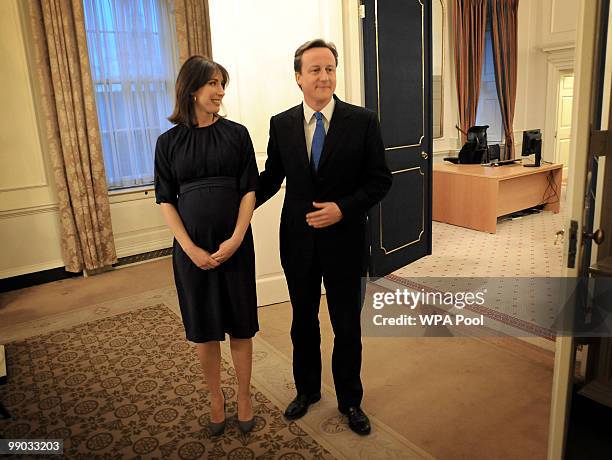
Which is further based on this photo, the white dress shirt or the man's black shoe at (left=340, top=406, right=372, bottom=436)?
the man's black shoe at (left=340, top=406, right=372, bottom=436)

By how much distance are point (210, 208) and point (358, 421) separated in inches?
42.0

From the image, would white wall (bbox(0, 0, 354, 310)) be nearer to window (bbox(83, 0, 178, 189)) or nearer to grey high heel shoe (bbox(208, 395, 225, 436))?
window (bbox(83, 0, 178, 189))

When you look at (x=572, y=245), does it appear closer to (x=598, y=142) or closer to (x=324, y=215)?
(x=598, y=142)

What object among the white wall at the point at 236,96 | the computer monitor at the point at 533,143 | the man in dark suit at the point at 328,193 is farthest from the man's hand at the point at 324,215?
the computer monitor at the point at 533,143

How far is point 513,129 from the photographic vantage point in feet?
25.6

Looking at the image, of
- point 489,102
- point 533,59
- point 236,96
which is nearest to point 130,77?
point 236,96

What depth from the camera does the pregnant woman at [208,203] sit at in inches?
75.0

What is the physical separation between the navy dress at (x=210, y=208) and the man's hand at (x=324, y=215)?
1.01 feet

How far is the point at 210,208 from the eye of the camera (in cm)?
194

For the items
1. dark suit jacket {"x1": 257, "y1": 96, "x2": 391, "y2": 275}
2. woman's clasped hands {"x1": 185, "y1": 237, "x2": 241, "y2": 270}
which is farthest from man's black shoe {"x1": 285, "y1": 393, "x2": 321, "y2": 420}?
woman's clasped hands {"x1": 185, "y1": 237, "x2": 241, "y2": 270}

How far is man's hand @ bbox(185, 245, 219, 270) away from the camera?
1900mm

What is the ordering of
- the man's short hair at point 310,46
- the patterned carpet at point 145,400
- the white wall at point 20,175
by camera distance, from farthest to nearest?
the white wall at point 20,175
the patterned carpet at point 145,400
the man's short hair at point 310,46

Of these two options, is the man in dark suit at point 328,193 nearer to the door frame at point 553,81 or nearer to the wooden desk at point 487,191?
the wooden desk at point 487,191

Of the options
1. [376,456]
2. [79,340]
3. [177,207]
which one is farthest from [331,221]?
[79,340]
